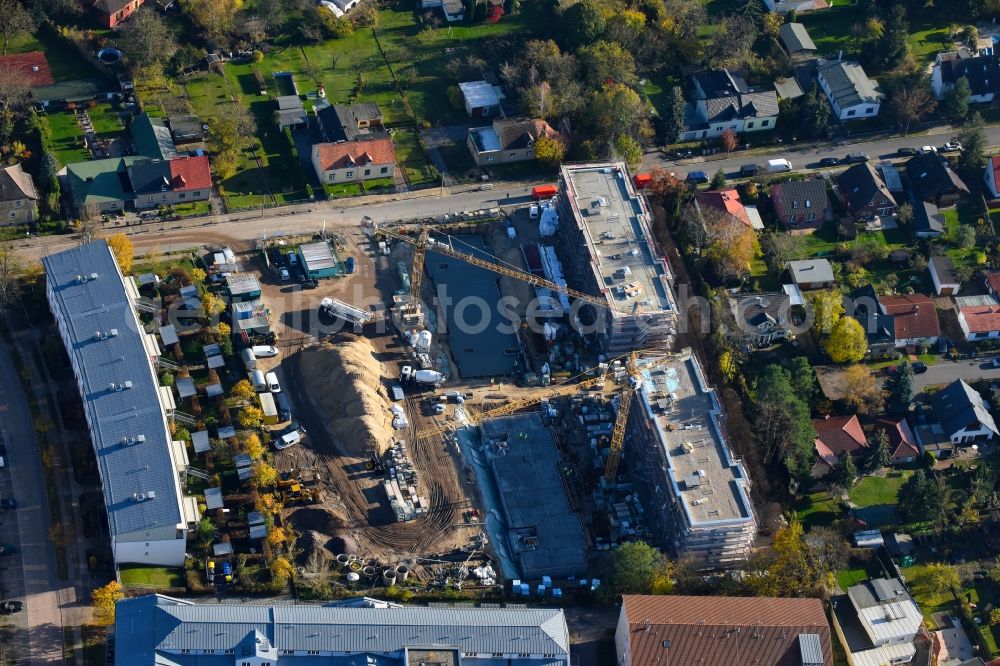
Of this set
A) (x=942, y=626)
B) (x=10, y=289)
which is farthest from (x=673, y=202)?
(x=10, y=289)

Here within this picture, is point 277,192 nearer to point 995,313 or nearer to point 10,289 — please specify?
point 10,289

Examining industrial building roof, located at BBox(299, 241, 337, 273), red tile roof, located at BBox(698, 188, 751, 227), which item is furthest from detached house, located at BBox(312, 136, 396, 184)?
red tile roof, located at BBox(698, 188, 751, 227)

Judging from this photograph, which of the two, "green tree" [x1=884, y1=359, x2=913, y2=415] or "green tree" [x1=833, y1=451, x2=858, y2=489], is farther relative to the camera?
"green tree" [x1=884, y1=359, x2=913, y2=415]

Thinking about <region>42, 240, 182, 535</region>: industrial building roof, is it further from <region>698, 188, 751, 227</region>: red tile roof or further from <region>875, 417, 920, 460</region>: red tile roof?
<region>875, 417, 920, 460</region>: red tile roof

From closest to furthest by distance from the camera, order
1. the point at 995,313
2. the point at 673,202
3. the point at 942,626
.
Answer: the point at 942,626 < the point at 995,313 < the point at 673,202

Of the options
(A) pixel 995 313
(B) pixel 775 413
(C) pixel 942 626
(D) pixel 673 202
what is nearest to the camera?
(C) pixel 942 626
